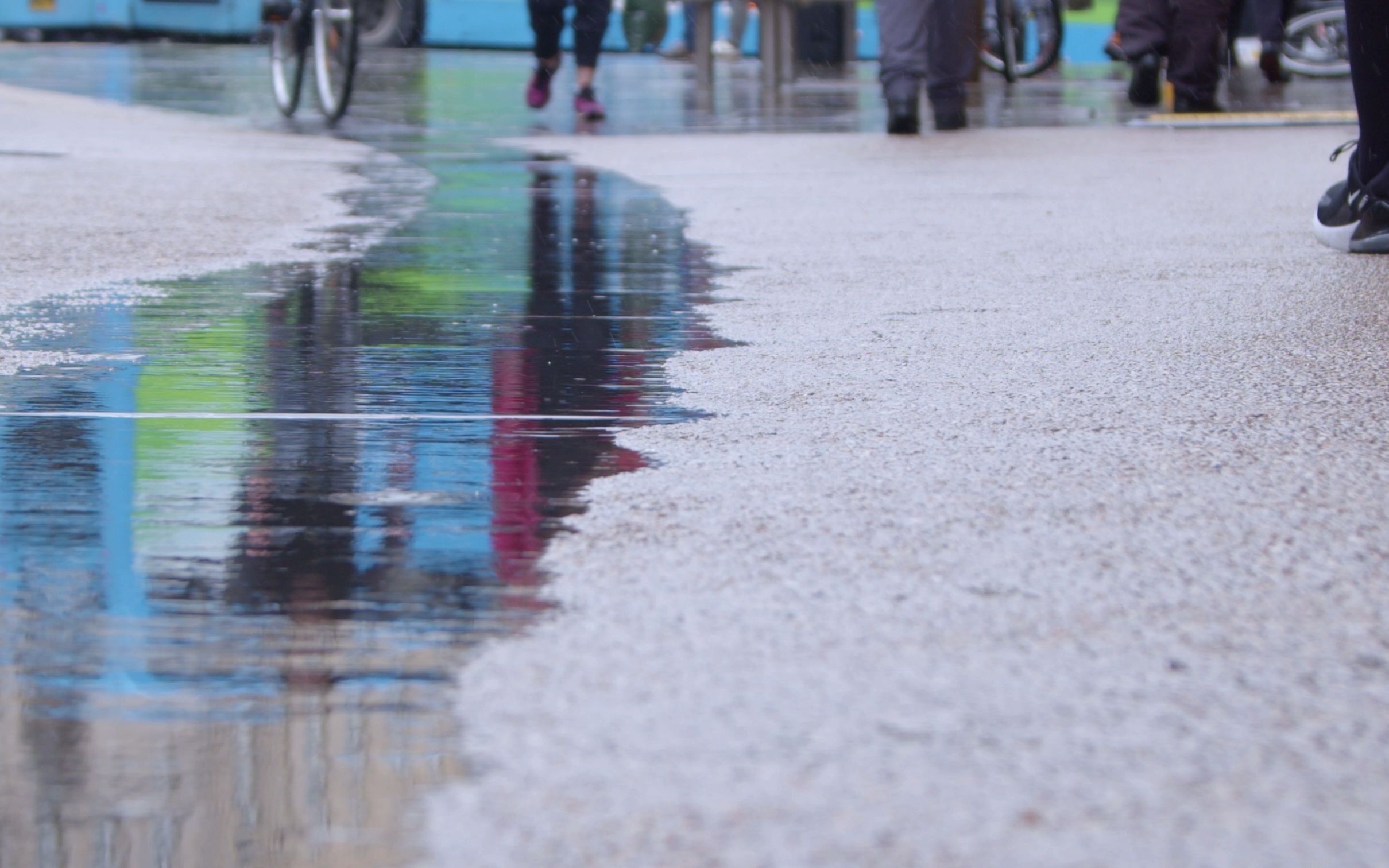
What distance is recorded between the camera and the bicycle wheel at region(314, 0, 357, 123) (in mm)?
7215

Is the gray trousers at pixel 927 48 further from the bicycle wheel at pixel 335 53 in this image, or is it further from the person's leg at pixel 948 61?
the bicycle wheel at pixel 335 53

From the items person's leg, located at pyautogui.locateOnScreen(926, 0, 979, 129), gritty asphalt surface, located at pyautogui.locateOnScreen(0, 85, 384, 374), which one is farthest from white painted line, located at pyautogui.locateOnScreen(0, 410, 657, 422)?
person's leg, located at pyautogui.locateOnScreen(926, 0, 979, 129)

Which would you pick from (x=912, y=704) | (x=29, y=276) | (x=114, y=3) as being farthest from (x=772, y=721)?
(x=114, y=3)

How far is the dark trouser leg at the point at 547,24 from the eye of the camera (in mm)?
7621

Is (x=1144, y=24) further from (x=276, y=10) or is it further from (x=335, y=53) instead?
(x=276, y=10)

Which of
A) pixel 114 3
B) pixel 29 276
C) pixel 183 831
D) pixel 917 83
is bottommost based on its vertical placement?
pixel 183 831

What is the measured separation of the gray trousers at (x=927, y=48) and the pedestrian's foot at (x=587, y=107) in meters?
1.50

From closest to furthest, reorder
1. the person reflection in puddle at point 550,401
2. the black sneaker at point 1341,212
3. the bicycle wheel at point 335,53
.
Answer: the person reflection in puddle at point 550,401, the black sneaker at point 1341,212, the bicycle wheel at point 335,53

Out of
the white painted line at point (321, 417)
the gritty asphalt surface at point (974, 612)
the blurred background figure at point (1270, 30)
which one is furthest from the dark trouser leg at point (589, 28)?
the white painted line at point (321, 417)

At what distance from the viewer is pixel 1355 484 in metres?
1.67

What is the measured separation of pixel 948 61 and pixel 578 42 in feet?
5.63

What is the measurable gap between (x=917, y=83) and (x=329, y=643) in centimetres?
534

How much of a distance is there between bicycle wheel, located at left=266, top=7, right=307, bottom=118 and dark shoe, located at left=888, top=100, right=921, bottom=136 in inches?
100.0

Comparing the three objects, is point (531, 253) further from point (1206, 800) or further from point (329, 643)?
point (1206, 800)
